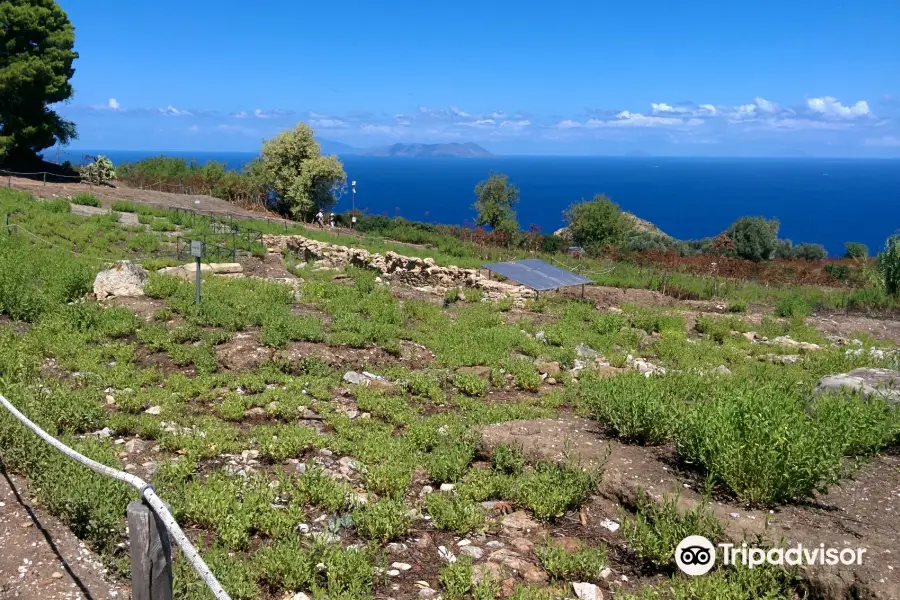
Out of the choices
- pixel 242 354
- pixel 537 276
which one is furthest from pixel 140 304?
pixel 537 276

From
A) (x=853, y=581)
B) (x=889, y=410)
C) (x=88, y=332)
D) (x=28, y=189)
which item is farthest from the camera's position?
(x=28, y=189)

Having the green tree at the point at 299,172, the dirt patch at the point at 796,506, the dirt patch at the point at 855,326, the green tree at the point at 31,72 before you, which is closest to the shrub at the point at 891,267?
the dirt patch at the point at 855,326

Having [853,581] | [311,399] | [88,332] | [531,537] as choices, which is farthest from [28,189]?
[853,581]

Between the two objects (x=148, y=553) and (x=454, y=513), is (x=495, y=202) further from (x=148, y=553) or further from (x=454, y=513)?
(x=148, y=553)

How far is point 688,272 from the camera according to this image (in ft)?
93.7

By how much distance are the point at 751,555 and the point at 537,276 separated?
1477 cm

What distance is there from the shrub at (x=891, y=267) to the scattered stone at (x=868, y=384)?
1746cm

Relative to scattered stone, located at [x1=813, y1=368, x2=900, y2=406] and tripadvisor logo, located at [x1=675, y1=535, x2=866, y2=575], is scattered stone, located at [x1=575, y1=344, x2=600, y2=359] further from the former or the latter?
tripadvisor logo, located at [x1=675, y1=535, x2=866, y2=575]

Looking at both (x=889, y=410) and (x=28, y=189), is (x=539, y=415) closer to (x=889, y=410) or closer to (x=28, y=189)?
(x=889, y=410)

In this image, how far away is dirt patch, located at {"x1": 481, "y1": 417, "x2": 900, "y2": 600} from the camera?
459 centimetres

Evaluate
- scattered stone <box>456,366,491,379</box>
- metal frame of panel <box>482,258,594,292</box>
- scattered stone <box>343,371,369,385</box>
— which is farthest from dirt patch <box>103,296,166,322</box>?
metal frame of panel <box>482,258,594,292</box>

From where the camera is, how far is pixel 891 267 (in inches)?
931

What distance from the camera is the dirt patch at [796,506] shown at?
15.0 ft

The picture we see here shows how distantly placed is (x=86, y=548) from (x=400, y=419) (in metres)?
4.15
